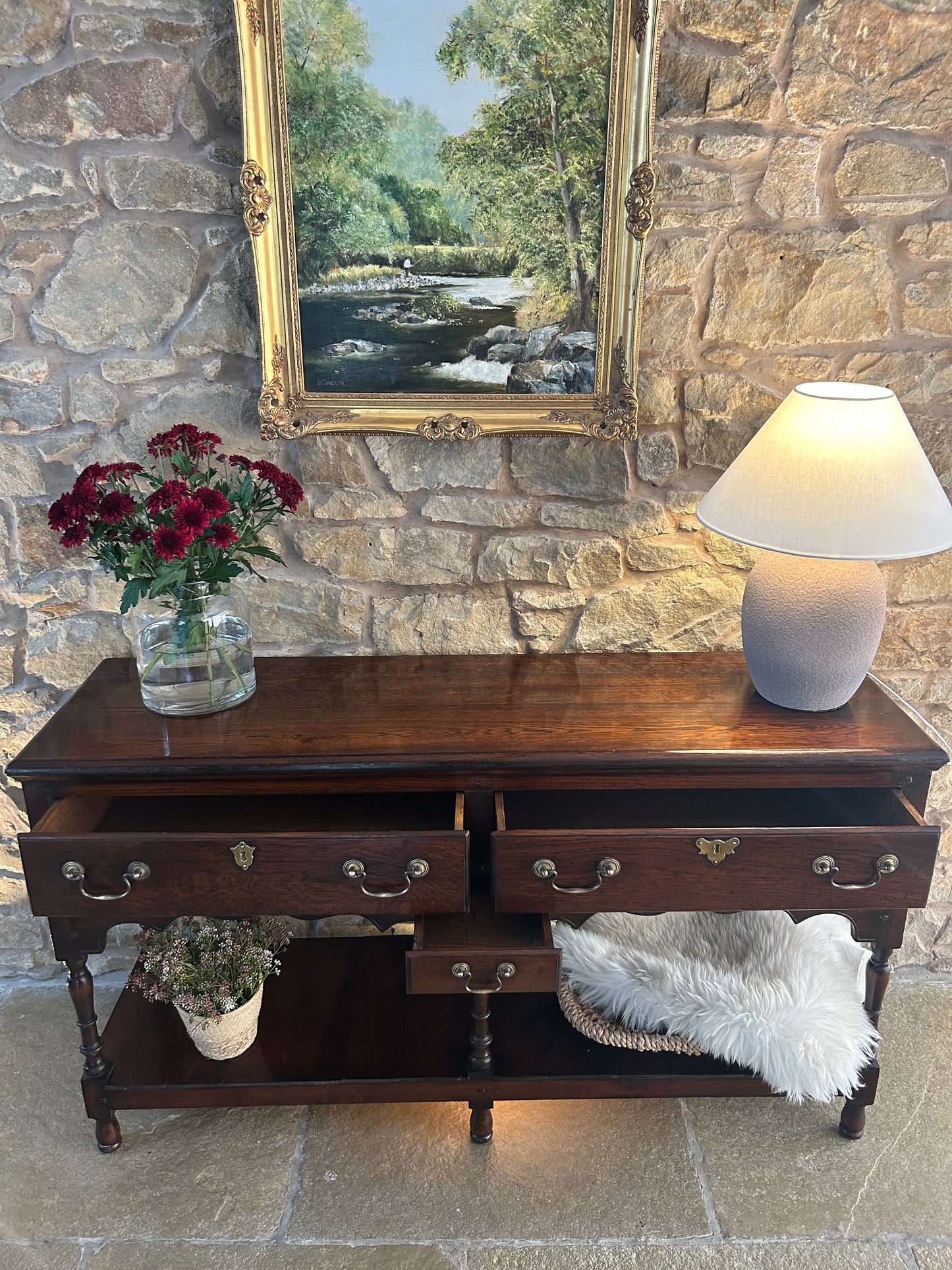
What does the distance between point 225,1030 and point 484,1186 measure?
54 cm

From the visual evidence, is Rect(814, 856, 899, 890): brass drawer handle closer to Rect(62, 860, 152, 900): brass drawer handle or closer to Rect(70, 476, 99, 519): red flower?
Rect(62, 860, 152, 900): brass drawer handle

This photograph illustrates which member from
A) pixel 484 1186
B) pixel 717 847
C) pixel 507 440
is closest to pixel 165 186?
pixel 507 440

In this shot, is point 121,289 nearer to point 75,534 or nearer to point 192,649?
point 75,534

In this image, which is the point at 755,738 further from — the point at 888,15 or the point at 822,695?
→ the point at 888,15

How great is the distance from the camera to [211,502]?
144cm

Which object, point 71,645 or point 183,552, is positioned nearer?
point 183,552

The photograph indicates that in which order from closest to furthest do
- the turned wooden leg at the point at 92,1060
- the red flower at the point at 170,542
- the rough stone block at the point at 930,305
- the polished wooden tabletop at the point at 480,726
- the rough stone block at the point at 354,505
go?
1. the red flower at the point at 170,542
2. the polished wooden tabletop at the point at 480,726
3. the turned wooden leg at the point at 92,1060
4. the rough stone block at the point at 930,305
5. the rough stone block at the point at 354,505

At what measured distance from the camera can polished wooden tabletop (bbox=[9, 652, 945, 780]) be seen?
Answer: 59.5 inches

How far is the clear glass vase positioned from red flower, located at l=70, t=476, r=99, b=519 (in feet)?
0.62

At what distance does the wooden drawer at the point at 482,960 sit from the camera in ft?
4.84

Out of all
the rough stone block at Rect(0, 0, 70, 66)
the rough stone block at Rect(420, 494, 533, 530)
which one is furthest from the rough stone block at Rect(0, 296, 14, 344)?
the rough stone block at Rect(420, 494, 533, 530)

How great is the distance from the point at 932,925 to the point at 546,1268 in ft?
3.87

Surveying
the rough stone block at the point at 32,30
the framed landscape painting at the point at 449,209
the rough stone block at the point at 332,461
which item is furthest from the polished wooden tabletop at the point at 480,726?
the rough stone block at the point at 32,30

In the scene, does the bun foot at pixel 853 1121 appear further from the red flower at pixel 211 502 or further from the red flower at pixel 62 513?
the red flower at pixel 62 513
